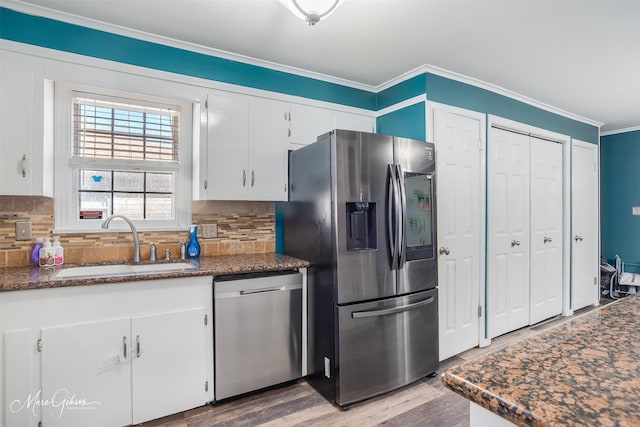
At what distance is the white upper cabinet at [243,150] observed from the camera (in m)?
2.44

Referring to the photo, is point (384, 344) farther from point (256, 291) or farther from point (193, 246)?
point (193, 246)

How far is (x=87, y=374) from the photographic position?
1765mm

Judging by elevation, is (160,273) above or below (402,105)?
below

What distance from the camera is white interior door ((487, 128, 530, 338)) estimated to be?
3.16 metres

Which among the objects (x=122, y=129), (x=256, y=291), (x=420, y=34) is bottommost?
(x=256, y=291)

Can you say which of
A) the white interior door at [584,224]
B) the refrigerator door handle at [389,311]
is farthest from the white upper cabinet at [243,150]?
the white interior door at [584,224]

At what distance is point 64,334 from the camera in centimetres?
172

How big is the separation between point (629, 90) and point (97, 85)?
4.66 metres

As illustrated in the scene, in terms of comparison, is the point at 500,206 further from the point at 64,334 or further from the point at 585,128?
the point at 64,334

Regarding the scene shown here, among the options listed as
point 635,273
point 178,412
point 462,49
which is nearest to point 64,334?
point 178,412

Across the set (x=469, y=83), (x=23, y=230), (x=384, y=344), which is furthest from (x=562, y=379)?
(x=469, y=83)

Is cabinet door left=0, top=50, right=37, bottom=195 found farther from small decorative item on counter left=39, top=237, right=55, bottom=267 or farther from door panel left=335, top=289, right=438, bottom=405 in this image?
door panel left=335, top=289, right=438, bottom=405

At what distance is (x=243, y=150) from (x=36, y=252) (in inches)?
58.0

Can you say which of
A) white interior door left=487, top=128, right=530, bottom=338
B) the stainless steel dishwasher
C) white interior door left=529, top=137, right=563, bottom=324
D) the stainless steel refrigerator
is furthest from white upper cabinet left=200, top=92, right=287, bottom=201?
white interior door left=529, top=137, right=563, bottom=324
